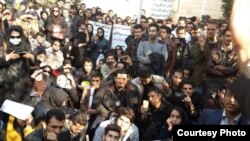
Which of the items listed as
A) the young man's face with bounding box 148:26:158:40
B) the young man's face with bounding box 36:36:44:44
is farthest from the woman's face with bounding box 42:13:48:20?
the young man's face with bounding box 148:26:158:40

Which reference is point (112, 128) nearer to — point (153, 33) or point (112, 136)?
point (112, 136)

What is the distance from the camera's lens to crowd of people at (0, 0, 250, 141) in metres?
4.11

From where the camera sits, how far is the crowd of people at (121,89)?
411 cm

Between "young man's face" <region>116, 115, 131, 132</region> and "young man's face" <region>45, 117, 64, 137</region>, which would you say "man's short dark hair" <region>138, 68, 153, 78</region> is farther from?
"young man's face" <region>45, 117, 64, 137</region>

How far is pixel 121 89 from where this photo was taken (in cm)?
511

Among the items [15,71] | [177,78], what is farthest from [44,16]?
[177,78]

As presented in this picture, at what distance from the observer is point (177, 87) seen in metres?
5.55

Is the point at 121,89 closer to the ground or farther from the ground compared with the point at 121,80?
closer to the ground

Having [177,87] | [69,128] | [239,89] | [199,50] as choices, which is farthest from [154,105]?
[239,89]

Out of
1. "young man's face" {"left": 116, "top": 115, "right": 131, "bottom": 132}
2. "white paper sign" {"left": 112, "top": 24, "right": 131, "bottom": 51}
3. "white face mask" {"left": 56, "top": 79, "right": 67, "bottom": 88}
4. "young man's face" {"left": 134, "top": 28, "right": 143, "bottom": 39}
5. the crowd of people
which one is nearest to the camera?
the crowd of people

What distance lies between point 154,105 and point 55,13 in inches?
223

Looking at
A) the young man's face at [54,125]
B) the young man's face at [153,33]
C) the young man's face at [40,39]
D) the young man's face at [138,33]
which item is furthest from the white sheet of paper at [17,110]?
the young man's face at [138,33]

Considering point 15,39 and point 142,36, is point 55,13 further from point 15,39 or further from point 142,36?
point 15,39

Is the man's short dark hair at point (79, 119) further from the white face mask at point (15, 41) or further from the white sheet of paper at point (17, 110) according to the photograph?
the white face mask at point (15, 41)
